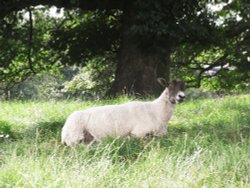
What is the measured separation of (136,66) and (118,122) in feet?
25.4

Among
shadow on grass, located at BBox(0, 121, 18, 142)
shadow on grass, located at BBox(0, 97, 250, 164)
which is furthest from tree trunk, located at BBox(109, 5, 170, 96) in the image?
shadow on grass, located at BBox(0, 121, 18, 142)

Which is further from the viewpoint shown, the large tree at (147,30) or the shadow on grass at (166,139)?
the large tree at (147,30)

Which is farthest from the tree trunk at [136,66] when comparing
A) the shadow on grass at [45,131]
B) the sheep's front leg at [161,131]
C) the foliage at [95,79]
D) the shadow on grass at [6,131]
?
the foliage at [95,79]

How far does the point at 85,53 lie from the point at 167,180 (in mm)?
15103

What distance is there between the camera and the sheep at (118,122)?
7871 millimetres

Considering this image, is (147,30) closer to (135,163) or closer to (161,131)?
(161,131)

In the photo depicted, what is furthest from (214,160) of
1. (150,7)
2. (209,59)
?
(209,59)

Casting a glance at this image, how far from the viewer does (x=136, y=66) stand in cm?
1562

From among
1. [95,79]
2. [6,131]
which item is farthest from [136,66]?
[95,79]

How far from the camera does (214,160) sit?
5.84 metres

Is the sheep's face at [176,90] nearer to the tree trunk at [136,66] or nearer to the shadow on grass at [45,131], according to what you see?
the shadow on grass at [45,131]

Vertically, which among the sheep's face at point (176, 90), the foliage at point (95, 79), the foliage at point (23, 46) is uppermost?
the foliage at point (23, 46)

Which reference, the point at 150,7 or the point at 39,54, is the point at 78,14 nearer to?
the point at 39,54

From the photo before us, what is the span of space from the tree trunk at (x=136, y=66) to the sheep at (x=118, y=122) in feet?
22.0
